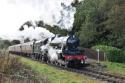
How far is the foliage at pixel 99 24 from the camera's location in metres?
39.5

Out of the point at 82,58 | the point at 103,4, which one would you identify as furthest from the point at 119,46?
the point at 82,58

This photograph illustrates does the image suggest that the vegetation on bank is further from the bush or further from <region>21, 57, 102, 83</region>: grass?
the bush

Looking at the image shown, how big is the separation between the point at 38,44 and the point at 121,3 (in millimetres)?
8385

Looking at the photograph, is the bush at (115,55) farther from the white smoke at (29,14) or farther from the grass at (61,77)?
the grass at (61,77)

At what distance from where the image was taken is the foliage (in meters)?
39.5

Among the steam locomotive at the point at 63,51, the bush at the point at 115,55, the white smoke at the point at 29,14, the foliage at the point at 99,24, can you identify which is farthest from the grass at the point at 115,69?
the white smoke at the point at 29,14

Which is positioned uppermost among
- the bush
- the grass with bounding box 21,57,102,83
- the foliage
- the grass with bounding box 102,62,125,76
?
the foliage

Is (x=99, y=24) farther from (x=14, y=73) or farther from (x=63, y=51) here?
(x=14, y=73)

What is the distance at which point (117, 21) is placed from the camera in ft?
125

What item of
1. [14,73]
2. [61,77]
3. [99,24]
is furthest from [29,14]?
[14,73]

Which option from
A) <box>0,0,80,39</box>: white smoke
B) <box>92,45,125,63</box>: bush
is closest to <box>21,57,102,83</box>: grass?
<box>0,0,80,39</box>: white smoke

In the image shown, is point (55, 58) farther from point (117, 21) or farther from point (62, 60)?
point (117, 21)

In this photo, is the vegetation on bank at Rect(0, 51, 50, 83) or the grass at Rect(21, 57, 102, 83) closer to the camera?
the vegetation on bank at Rect(0, 51, 50, 83)

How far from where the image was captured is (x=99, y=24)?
157 ft
